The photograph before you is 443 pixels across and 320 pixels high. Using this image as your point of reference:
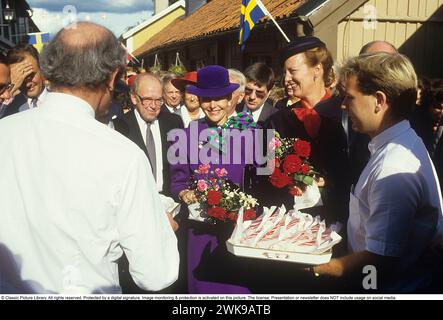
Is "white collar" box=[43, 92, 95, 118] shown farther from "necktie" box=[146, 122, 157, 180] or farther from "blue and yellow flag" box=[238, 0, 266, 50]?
"blue and yellow flag" box=[238, 0, 266, 50]

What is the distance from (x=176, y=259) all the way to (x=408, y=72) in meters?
1.01

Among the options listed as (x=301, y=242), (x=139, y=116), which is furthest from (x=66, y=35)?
(x=139, y=116)

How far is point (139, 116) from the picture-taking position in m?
2.96

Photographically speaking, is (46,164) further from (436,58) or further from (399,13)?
(436,58)

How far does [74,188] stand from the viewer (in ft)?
3.99

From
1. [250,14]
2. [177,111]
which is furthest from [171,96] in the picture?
[250,14]

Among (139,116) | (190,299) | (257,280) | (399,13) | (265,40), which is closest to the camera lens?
(190,299)

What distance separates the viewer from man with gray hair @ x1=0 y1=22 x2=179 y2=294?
122 cm

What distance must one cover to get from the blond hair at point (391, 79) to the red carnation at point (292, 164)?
0.46m

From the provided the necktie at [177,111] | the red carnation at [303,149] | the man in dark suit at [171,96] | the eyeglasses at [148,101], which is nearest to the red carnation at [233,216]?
the red carnation at [303,149]

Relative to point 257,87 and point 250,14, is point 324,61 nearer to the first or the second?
point 257,87

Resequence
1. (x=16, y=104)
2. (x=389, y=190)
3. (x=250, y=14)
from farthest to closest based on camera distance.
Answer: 1. (x=250, y=14)
2. (x=16, y=104)
3. (x=389, y=190)

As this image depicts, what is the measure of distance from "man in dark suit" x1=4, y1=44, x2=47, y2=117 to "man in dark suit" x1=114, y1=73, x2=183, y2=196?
2.44ft

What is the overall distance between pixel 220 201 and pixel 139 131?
1176mm
